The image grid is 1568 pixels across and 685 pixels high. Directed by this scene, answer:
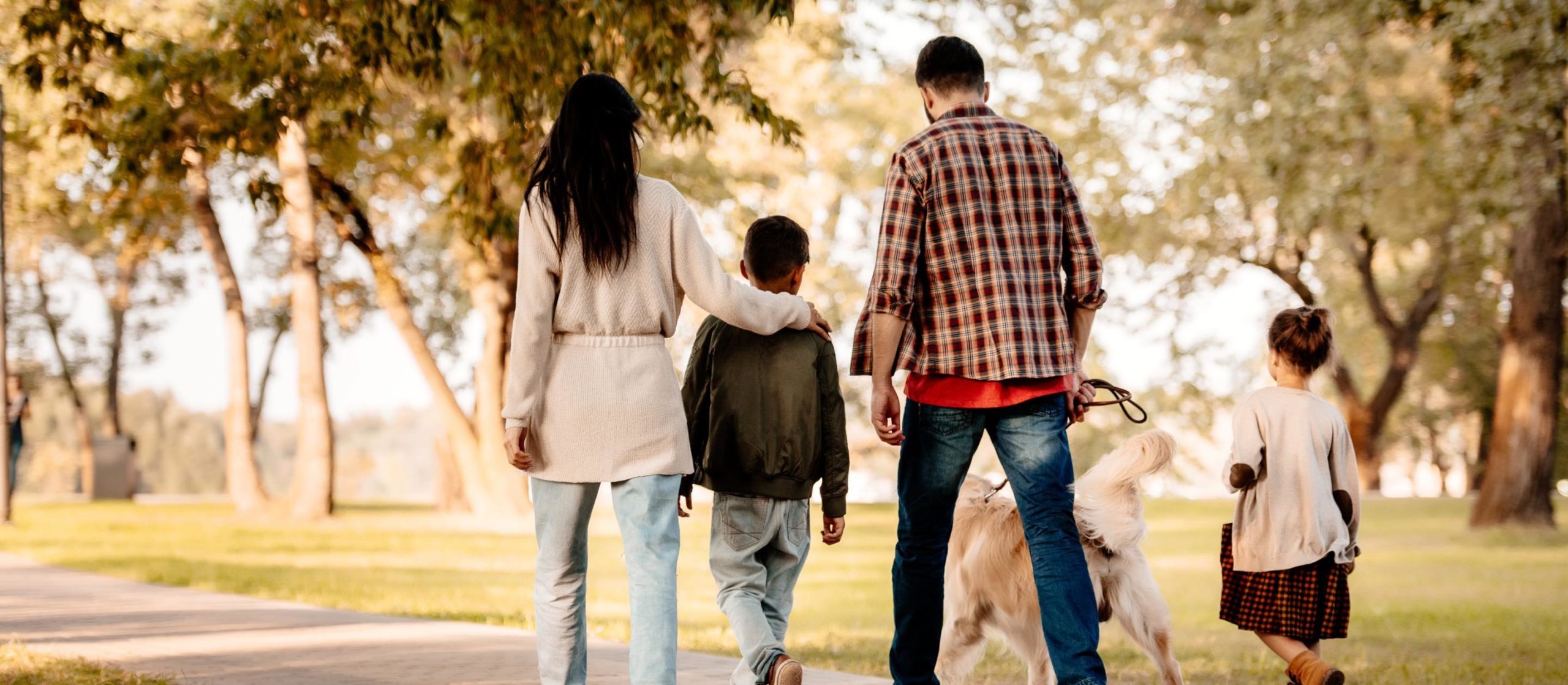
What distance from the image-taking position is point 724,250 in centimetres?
2323

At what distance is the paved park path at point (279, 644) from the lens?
5.84 m

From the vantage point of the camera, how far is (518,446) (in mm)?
3961

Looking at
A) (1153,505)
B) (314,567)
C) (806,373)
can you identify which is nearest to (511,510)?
(314,567)

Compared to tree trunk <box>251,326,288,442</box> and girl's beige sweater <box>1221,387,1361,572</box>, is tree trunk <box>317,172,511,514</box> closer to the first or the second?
girl's beige sweater <box>1221,387,1361,572</box>

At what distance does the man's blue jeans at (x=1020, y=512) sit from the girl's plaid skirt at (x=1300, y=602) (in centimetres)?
75

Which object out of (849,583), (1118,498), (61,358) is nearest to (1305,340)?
(1118,498)

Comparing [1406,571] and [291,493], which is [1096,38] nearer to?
[1406,571]

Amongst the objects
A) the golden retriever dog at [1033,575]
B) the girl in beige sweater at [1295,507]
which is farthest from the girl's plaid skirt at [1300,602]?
Answer: the golden retriever dog at [1033,575]

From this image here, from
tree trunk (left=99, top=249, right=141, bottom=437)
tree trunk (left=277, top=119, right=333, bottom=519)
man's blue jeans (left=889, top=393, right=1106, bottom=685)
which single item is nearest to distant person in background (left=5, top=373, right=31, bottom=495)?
tree trunk (left=277, top=119, right=333, bottom=519)

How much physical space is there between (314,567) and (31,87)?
531cm

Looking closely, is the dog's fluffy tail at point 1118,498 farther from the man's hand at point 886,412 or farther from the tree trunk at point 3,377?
the tree trunk at point 3,377

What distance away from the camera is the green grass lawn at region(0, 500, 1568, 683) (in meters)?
7.36

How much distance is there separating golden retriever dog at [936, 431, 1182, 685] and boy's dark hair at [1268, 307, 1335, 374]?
524 millimetres

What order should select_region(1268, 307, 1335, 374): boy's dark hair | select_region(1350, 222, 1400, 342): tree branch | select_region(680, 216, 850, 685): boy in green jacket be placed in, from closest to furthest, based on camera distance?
select_region(680, 216, 850, 685): boy in green jacket → select_region(1268, 307, 1335, 374): boy's dark hair → select_region(1350, 222, 1400, 342): tree branch
